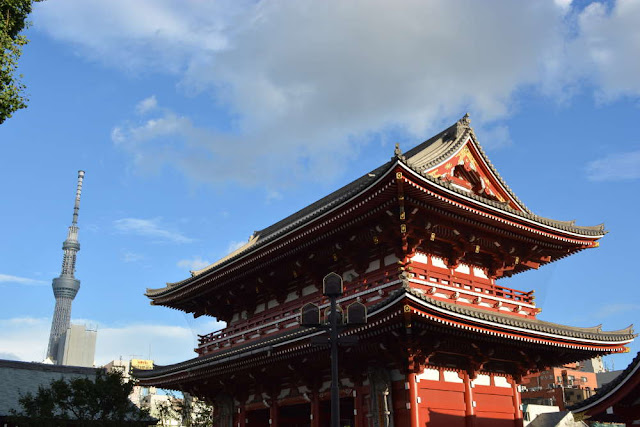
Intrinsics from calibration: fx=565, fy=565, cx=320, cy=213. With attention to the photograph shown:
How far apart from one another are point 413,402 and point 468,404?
288cm

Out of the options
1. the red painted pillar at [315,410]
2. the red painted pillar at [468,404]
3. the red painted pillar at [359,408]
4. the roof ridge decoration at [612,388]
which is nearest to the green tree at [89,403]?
the red painted pillar at [315,410]

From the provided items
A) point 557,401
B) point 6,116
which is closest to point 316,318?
point 6,116

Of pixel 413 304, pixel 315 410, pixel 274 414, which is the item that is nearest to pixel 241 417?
pixel 274 414

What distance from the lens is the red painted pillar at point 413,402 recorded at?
18844 millimetres

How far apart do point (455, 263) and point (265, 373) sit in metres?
9.68

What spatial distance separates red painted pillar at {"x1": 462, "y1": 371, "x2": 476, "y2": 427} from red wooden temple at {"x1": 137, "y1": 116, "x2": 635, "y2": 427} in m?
0.07

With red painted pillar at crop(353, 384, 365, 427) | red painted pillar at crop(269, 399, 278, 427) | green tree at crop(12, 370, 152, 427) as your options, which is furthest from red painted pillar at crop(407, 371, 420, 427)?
green tree at crop(12, 370, 152, 427)

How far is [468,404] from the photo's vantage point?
67.7 feet

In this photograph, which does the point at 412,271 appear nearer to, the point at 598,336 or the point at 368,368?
the point at 368,368

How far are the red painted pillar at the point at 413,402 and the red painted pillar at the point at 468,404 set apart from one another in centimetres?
252

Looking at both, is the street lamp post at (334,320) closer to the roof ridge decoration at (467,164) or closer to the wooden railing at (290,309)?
the wooden railing at (290,309)

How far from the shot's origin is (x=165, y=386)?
3078 centimetres

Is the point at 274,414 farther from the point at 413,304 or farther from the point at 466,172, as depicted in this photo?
the point at 466,172

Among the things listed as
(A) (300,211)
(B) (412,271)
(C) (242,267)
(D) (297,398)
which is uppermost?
(A) (300,211)
